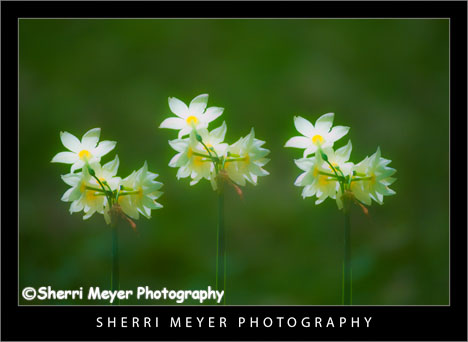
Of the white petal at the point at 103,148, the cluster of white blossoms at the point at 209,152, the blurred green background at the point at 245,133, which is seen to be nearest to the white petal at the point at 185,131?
the cluster of white blossoms at the point at 209,152

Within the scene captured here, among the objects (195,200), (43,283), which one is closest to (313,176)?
(43,283)

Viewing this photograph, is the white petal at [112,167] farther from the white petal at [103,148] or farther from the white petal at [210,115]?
the white petal at [210,115]

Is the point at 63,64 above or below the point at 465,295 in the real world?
above

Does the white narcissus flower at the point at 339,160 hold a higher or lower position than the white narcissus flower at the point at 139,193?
higher

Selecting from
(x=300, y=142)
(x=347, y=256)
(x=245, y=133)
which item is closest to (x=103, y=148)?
(x=300, y=142)

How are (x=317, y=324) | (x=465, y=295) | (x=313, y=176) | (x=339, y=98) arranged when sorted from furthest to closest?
(x=339, y=98) < (x=465, y=295) < (x=317, y=324) < (x=313, y=176)

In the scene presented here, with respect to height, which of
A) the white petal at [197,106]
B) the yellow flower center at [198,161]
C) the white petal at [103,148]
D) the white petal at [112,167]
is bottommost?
the white petal at [112,167]

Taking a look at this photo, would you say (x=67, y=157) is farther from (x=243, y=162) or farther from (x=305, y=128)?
(x=305, y=128)

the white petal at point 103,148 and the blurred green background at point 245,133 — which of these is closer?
the white petal at point 103,148

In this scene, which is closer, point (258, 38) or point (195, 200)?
point (195, 200)

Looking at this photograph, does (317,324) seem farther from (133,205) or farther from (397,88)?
(397,88)
